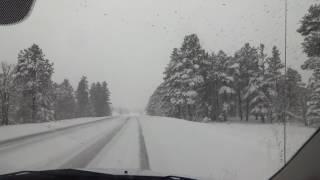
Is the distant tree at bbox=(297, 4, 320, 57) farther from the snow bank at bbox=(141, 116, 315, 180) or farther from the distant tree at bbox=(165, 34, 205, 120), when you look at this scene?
the distant tree at bbox=(165, 34, 205, 120)

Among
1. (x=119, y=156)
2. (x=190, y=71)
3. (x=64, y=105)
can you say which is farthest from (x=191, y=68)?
(x=64, y=105)

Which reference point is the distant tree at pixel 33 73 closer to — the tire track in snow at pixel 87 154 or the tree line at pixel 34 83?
the tree line at pixel 34 83

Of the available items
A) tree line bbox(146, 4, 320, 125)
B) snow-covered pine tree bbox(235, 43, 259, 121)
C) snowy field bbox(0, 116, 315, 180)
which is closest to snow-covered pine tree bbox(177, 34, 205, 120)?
tree line bbox(146, 4, 320, 125)

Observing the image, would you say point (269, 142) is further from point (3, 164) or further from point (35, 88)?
point (35, 88)

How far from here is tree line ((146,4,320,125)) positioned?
4125 millimetres

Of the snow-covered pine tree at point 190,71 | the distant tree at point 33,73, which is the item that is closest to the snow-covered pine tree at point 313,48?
the snow-covered pine tree at point 190,71

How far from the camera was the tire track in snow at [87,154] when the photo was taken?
20.3ft

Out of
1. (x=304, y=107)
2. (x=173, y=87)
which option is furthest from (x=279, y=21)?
(x=173, y=87)

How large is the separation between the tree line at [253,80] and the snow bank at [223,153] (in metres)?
0.35

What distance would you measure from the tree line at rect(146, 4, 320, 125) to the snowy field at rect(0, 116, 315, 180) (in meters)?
0.41

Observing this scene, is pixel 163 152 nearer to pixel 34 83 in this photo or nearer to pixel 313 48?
pixel 34 83

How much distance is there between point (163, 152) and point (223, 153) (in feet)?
4.27

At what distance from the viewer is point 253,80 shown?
24.4ft

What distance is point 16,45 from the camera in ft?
20.6
